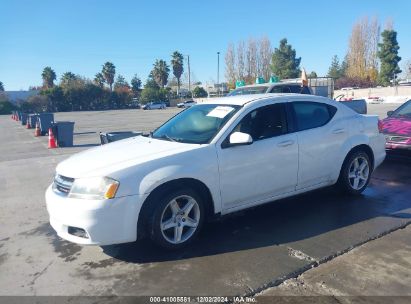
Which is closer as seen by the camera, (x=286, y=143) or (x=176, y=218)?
(x=176, y=218)

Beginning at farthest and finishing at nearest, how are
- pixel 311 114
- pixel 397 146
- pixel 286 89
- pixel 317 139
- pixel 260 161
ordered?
1. pixel 286 89
2. pixel 397 146
3. pixel 311 114
4. pixel 317 139
5. pixel 260 161

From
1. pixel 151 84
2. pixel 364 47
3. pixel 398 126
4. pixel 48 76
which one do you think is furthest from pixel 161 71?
pixel 398 126

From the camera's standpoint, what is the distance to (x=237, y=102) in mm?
4734

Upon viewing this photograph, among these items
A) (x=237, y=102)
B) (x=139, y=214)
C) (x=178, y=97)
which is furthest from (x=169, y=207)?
(x=178, y=97)

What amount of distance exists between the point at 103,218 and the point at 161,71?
81.8 metres

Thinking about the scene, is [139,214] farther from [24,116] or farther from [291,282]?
[24,116]

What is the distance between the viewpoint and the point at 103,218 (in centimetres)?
352

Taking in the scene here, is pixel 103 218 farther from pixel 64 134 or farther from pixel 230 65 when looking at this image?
pixel 230 65

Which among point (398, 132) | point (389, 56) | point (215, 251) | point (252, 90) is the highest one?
point (389, 56)

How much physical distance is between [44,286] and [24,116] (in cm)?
2859

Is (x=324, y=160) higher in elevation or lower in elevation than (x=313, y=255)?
higher

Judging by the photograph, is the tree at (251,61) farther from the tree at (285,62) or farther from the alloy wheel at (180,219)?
the alloy wheel at (180,219)

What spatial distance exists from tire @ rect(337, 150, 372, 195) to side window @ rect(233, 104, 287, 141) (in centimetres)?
134

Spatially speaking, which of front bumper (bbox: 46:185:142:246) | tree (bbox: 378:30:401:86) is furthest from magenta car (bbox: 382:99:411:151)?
tree (bbox: 378:30:401:86)
